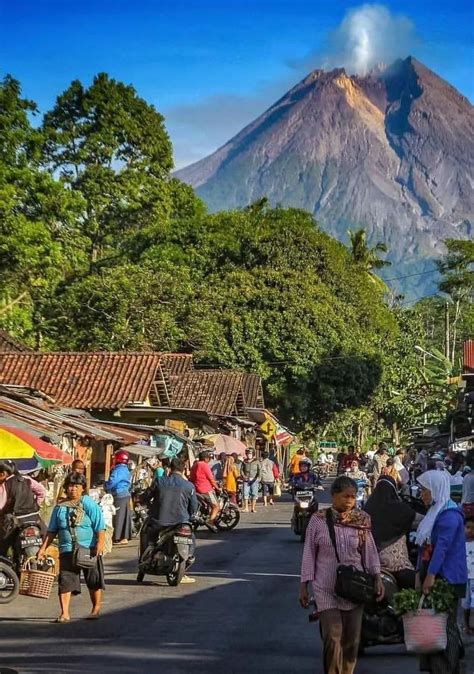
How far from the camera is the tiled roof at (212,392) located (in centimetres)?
4431

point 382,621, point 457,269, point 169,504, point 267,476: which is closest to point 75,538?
point 169,504

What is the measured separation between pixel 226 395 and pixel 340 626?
119 feet

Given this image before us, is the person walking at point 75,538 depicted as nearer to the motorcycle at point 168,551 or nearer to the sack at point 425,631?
the motorcycle at point 168,551

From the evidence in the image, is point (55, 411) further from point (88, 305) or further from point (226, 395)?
point (88, 305)

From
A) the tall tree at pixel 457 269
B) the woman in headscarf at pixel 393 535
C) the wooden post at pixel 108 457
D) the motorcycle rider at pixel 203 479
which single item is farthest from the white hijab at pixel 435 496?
the tall tree at pixel 457 269

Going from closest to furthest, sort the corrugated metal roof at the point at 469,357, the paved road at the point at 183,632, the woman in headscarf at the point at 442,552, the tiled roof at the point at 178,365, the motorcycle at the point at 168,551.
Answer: the woman in headscarf at the point at 442,552, the paved road at the point at 183,632, the motorcycle at the point at 168,551, the tiled roof at the point at 178,365, the corrugated metal roof at the point at 469,357

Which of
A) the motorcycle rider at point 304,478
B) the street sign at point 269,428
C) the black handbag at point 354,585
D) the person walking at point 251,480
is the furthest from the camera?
the street sign at point 269,428

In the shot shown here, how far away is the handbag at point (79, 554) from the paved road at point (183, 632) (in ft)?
1.89

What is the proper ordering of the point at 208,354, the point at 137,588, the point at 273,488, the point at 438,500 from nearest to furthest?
the point at 438,500, the point at 137,588, the point at 273,488, the point at 208,354

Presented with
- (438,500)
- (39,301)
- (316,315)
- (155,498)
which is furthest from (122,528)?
(316,315)

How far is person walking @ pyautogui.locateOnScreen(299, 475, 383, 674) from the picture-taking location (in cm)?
813

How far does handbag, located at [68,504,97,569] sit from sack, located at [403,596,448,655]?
513 centimetres

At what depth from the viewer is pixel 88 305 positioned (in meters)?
49.2

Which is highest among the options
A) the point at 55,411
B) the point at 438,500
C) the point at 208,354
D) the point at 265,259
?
the point at 265,259
